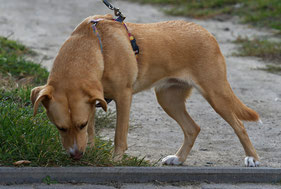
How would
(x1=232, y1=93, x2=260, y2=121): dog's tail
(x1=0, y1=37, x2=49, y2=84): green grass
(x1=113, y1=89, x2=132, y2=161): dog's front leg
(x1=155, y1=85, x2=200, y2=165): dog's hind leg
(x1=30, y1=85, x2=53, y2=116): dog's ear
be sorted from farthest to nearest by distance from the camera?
(x1=0, y1=37, x2=49, y2=84): green grass
(x1=155, y1=85, x2=200, y2=165): dog's hind leg
(x1=232, y1=93, x2=260, y2=121): dog's tail
(x1=113, y1=89, x2=132, y2=161): dog's front leg
(x1=30, y1=85, x2=53, y2=116): dog's ear

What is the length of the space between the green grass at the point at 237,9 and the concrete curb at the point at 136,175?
7770 millimetres

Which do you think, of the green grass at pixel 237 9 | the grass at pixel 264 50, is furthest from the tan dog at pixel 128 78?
the green grass at pixel 237 9

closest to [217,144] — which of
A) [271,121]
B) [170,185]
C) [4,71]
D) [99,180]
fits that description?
[271,121]

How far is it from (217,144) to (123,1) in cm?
1120

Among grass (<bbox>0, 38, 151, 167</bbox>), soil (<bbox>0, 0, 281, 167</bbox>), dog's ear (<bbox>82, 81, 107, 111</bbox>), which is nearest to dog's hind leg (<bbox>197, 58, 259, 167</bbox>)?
soil (<bbox>0, 0, 281, 167</bbox>)

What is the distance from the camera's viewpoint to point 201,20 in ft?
42.7

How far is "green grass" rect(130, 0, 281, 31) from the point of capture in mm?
12164

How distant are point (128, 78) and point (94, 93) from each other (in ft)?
2.18

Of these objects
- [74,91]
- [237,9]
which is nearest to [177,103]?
[74,91]

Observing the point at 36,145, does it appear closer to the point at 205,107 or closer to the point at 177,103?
the point at 177,103

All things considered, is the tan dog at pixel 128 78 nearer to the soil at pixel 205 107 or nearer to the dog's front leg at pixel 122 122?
the dog's front leg at pixel 122 122

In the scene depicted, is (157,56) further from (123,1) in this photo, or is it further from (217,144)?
(123,1)

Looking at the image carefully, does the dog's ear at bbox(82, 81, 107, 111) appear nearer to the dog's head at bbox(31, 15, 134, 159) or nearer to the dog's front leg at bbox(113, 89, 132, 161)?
the dog's head at bbox(31, 15, 134, 159)

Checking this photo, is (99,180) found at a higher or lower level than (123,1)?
higher
